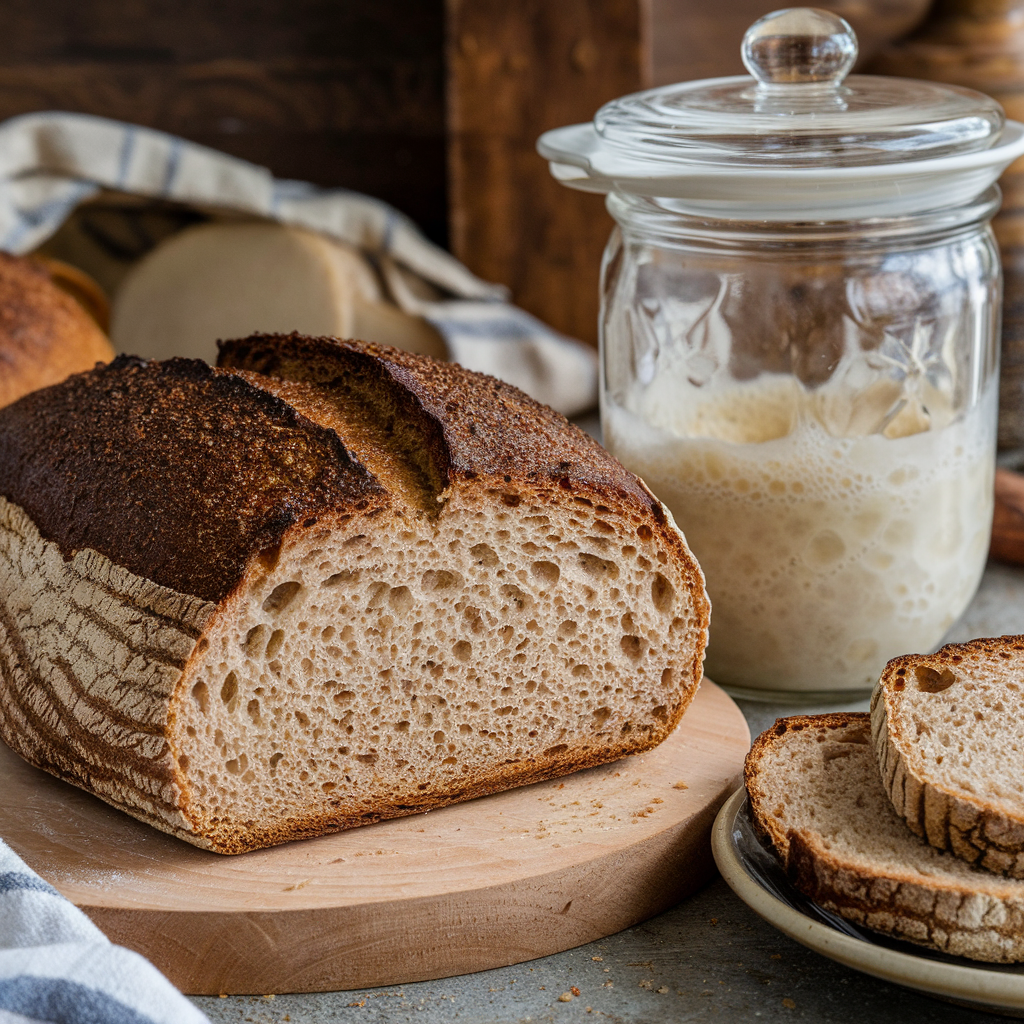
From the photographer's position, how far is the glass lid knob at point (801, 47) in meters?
1.59

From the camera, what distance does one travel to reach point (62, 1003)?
1021mm

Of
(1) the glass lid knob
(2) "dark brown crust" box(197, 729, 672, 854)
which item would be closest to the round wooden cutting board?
(2) "dark brown crust" box(197, 729, 672, 854)

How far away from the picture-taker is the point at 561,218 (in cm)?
296

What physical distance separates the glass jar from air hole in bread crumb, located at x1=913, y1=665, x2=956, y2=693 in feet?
0.90

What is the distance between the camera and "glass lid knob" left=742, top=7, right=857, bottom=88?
5.22ft

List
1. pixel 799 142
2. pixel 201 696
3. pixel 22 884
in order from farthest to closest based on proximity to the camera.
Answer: pixel 799 142
pixel 201 696
pixel 22 884

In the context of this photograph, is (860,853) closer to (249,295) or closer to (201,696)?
(201,696)

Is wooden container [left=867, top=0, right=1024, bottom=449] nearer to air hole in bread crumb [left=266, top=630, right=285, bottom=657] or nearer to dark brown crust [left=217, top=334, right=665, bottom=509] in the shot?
dark brown crust [left=217, top=334, right=665, bottom=509]

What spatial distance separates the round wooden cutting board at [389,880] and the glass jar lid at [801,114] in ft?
2.24

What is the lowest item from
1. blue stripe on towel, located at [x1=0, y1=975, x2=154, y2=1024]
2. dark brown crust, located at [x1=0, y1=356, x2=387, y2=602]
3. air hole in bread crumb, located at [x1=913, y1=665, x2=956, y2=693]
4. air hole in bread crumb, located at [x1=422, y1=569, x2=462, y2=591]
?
blue stripe on towel, located at [x1=0, y1=975, x2=154, y2=1024]

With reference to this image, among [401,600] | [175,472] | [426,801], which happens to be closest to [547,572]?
[401,600]

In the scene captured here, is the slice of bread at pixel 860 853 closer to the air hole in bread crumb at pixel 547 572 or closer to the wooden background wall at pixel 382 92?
the air hole in bread crumb at pixel 547 572

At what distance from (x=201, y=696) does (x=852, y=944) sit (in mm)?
614

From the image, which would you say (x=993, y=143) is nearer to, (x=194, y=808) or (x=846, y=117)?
(x=846, y=117)
